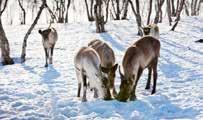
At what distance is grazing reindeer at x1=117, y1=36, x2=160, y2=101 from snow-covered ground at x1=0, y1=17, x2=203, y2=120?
29 cm

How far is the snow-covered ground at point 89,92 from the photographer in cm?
886

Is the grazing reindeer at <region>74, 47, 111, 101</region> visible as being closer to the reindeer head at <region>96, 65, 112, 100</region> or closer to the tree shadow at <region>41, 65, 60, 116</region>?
the reindeer head at <region>96, 65, 112, 100</region>

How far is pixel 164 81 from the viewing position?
1266 centimetres

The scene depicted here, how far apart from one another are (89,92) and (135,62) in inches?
68.9

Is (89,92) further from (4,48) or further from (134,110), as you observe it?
(4,48)

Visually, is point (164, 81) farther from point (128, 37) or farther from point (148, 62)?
point (128, 37)

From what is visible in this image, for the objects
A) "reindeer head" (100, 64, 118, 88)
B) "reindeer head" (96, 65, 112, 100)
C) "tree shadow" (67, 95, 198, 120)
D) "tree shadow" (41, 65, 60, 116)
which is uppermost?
"reindeer head" (100, 64, 118, 88)

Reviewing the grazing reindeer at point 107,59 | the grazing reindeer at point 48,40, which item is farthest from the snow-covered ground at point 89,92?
the grazing reindeer at point 107,59

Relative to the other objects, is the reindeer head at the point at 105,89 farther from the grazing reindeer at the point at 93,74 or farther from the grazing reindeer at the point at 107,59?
the grazing reindeer at the point at 107,59

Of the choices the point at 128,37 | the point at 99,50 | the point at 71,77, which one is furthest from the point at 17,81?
the point at 128,37

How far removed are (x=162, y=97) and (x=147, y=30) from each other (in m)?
7.51

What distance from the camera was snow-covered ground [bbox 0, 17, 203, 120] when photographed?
8859 millimetres

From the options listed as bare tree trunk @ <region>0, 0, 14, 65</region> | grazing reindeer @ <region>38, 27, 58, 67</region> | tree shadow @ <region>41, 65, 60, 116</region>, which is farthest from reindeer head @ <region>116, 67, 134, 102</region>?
bare tree trunk @ <region>0, 0, 14, 65</region>

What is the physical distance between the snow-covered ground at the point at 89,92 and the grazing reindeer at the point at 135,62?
0.95 feet
